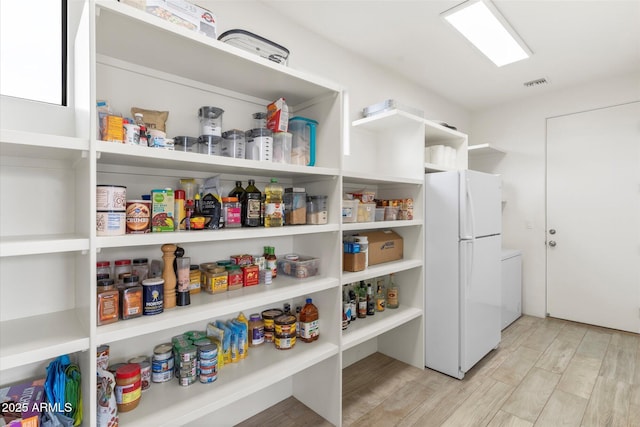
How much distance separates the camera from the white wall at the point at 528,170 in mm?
3637

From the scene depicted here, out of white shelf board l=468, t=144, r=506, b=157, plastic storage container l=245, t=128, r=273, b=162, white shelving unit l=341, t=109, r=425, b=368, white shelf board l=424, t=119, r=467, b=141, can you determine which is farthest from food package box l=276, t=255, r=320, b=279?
white shelf board l=468, t=144, r=506, b=157

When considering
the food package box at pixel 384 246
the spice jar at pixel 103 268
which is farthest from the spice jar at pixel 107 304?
the food package box at pixel 384 246

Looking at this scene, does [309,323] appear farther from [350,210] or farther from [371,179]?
[371,179]

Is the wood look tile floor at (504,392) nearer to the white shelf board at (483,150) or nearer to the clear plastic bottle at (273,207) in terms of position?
the clear plastic bottle at (273,207)

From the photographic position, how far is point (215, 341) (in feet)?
5.15

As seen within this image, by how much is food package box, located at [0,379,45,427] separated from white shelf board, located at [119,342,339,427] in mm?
271

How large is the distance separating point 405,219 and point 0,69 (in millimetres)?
2376

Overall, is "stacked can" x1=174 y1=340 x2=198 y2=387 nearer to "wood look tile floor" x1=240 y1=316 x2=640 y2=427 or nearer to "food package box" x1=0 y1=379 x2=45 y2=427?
"food package box" x1=0 y1=379 x2=45 y2=427

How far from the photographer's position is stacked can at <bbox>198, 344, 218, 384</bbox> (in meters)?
1.42

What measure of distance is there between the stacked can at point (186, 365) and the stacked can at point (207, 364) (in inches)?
1.2

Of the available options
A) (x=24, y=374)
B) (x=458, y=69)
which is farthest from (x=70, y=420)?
(x=458, y=69)

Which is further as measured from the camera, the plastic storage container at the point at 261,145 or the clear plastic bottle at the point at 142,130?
the plastic storage container at the point at 261,145

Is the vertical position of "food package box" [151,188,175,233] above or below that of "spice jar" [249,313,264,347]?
above

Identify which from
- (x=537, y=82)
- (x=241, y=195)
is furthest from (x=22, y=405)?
(x=537, y=82)
